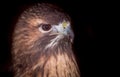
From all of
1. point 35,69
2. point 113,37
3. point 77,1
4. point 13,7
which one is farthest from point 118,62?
point 13,7

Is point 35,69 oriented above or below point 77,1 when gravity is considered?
below

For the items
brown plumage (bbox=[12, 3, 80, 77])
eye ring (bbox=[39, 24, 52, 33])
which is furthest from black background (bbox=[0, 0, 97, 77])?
eye ring (bbox=[39, 24, 52, 33])

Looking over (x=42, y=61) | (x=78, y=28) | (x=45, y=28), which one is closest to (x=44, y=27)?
(x=45, y=28)

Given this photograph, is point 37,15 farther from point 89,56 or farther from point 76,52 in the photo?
point 89,56

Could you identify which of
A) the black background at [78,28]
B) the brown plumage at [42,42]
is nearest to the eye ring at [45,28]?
the brown plumage at [42,42]

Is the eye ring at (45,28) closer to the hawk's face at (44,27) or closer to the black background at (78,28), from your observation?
the hawk's face at (44,27)

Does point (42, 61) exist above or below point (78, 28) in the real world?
below

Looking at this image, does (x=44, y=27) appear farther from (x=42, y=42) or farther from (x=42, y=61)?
(x=42, y=61)
